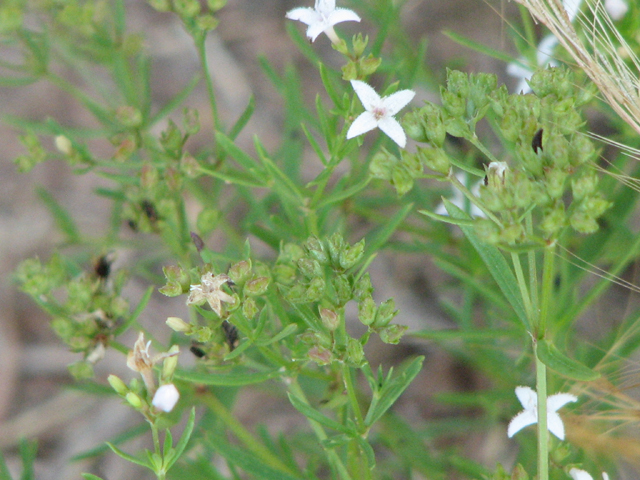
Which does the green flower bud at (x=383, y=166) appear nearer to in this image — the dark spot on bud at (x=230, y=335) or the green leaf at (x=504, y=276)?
→ the green leaf at (x=504, y=276)

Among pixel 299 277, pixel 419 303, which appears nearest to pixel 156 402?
pixel 299 277

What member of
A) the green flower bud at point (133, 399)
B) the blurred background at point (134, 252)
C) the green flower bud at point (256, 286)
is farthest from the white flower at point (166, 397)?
the blurred background at point (134, 252)

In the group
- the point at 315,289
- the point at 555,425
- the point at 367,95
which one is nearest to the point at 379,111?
the point at 367,95

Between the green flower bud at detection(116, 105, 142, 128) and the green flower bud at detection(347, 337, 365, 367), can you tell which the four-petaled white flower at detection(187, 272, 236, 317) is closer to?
the green flower bud at detection(347, 337, 365, 367)

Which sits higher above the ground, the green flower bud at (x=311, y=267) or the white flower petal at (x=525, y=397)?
the green flower bud at (x=311, y=267)

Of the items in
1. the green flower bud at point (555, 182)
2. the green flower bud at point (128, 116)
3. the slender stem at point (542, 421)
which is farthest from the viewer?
the green flower bud at point (128, 116)

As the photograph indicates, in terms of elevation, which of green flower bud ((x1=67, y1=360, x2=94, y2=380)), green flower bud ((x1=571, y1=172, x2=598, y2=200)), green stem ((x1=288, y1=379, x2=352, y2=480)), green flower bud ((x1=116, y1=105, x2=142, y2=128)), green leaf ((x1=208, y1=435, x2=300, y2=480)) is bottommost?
green flower bud ((x1=67, y1=360, x2=94, y2=380))

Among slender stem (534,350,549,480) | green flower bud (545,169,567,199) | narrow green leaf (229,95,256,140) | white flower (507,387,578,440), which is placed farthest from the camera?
narrow green leaf (229,95,256,140)

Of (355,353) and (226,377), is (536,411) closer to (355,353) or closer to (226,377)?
(355,353)

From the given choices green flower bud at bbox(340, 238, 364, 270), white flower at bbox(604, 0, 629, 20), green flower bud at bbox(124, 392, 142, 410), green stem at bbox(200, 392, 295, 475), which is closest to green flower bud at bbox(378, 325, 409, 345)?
green flower bud at bbox(340, 238, 364, 270)
